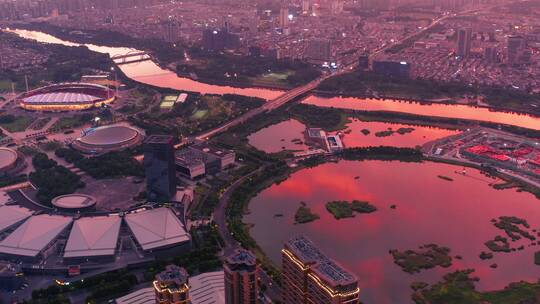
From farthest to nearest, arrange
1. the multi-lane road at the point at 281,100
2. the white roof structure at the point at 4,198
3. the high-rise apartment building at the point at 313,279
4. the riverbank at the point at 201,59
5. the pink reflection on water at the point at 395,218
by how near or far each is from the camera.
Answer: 1. the riverbank at the point at 201,59
2. the multi-lane road at the point at 281,100
3. the white roof structure at the point at 4,198
4. the pink reflection on water at the point at 395,218
5. the high-rise apartment building at the point at 313,279

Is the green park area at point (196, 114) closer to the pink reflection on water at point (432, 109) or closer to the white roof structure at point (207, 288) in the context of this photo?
the pink reflection on water at point (432, 109)

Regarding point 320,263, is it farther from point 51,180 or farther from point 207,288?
point 51,180

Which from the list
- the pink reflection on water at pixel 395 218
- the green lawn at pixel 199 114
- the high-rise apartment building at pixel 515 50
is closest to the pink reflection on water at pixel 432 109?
the green lawn at pixel 199 114

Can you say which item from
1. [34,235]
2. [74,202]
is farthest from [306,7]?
[34,235]

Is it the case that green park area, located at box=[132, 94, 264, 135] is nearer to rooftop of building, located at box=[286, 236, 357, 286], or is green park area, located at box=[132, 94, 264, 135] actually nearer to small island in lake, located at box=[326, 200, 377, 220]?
small island in lake, located at box=[326, 200, 377, 220]

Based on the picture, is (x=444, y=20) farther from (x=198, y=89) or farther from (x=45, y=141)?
(x=45, y=141)

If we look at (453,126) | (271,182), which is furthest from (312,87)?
(271,182)
